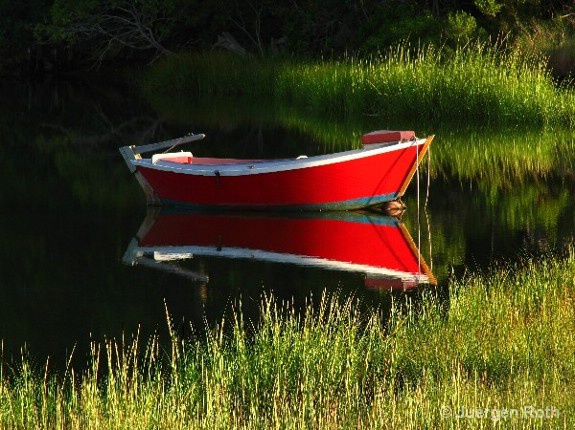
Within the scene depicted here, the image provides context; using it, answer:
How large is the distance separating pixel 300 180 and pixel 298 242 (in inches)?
52.8

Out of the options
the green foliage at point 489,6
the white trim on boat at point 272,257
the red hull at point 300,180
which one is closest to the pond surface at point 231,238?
the white trim on boat at point 272,257

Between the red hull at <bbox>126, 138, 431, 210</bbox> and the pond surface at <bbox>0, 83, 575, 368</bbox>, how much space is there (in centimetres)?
22

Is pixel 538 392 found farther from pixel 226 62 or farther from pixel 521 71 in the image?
pixel 226 62

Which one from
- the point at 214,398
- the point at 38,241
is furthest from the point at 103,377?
the point at 38,241

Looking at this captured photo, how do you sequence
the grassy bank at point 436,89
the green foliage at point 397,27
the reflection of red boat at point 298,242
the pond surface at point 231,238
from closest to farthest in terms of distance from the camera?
the pond surface at point 231,238 < the reflection of red boat at point 298,242 < the grassy bank at point 436,89 < the green foliage at point 397,27

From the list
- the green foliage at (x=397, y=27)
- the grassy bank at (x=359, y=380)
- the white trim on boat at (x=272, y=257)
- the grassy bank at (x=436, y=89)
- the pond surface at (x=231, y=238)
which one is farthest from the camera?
the green foliage at (x=397, y=27)

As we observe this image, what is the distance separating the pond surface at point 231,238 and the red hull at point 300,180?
0.22 metres

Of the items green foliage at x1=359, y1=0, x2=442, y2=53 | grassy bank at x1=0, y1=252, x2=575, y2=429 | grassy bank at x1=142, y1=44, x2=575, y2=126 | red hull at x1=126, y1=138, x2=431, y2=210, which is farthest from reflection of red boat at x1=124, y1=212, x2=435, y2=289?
green foliage at x1=359, y1=0, x2=442, y2=53

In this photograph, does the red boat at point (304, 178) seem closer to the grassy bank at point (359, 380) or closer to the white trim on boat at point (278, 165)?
the white trim on boat at point (278, 165)

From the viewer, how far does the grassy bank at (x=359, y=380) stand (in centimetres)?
664

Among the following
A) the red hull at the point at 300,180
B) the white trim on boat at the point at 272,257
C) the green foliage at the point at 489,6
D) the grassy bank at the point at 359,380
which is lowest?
the white trim on boat at the point at 272,257

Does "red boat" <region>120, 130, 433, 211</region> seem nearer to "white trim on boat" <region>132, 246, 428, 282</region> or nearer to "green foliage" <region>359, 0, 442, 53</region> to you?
"white trim on boat" <region>132, 246, 428, 282</region>

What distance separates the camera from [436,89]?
23234mm

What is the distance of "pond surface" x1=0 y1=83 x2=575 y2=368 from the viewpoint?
10.5 m
